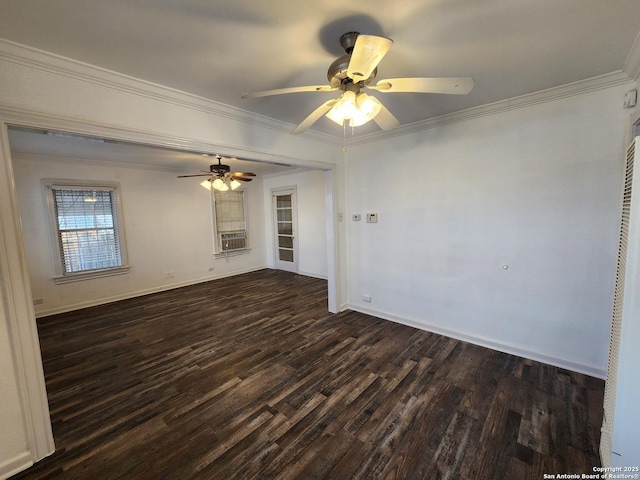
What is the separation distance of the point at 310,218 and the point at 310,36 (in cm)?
484

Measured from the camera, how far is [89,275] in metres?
4.70

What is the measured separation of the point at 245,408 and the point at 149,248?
14.5 feet

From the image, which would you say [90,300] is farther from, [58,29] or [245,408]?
[58,29]

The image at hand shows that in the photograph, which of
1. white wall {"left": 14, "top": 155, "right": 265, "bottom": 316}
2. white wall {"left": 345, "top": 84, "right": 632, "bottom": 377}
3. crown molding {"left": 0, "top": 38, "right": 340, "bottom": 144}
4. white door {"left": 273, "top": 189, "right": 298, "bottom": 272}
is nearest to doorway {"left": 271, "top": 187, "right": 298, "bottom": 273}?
white door {"left": 273, "top": 189, "right": 298, "bottom": 272}

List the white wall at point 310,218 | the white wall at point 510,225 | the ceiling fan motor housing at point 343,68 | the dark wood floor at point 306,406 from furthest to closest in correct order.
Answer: the white wall at point 310,218, the white wall at point 510,225, the dark wood floor at point 306,406, the ceiling fan motor housing at point 343,68

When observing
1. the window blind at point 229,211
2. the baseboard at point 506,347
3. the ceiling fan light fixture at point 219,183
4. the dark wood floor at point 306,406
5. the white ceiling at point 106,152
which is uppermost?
the white ceiling at point 106,152

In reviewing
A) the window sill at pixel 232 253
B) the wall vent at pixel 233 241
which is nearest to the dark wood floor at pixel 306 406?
the window sill at pixel 232 253

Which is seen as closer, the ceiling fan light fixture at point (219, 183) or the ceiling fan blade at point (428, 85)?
the ceiling fan blade at point (428, 85)

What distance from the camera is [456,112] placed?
294 cm

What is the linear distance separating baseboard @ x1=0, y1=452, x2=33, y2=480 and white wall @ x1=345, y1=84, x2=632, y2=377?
3.56m

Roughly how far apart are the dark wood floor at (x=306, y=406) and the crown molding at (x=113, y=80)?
2.53 m

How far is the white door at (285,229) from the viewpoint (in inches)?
267

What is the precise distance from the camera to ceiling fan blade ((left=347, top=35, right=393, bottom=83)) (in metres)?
1.12

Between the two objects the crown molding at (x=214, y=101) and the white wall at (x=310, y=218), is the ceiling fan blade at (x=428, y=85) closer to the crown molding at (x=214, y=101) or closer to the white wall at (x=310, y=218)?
the crown molding at (x=214, y=101)
